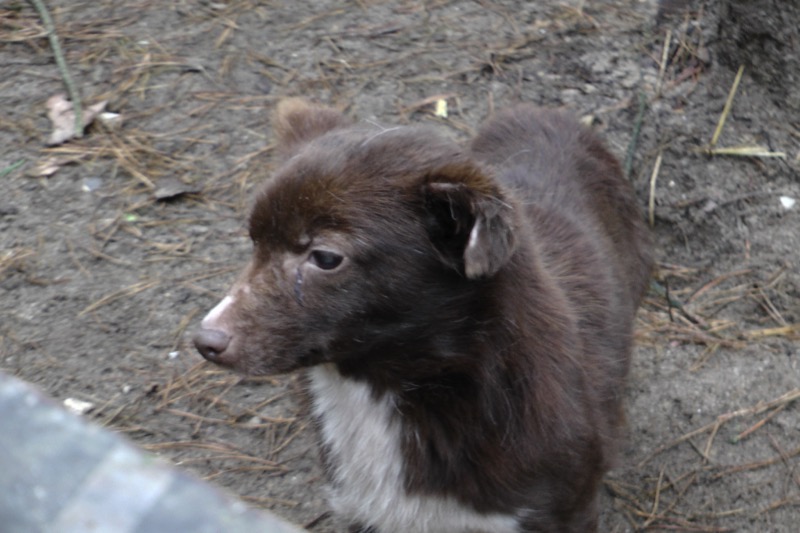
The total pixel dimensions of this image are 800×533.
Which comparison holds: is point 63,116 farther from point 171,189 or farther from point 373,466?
point 373,466

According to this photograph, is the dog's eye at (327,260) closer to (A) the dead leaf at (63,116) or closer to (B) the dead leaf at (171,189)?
(B) the dead leaf at (171,189)

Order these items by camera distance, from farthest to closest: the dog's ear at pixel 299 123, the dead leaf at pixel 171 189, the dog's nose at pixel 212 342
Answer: the dead leaf at pixel 171 189, the dog's ear at pixel 299 123, the dog's nose at pixel 212 342

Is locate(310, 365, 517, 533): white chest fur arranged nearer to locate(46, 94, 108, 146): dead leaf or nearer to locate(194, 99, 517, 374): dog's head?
locate(194, 99, 517, 374): dog's head

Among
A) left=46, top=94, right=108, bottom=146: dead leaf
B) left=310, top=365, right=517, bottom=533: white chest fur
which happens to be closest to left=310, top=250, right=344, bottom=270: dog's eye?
left=310, top=365, right=517, bottom=533: white chest fur

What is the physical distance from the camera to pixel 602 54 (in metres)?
5.27

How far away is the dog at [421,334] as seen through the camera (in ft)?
8.11

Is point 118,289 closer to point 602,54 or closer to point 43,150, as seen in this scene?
point 43,150

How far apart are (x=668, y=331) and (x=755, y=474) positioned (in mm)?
769

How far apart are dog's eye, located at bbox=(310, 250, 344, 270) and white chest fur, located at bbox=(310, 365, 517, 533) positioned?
0.44m

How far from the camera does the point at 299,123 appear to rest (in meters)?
3.02

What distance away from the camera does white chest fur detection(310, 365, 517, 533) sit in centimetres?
277

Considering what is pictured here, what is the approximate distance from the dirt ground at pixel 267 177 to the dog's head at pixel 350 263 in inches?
43.0

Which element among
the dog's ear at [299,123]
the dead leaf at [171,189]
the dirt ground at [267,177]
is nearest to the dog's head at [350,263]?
the dog's ear at [299,123]

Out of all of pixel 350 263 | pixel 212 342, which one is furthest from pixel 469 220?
pixel 212 342
